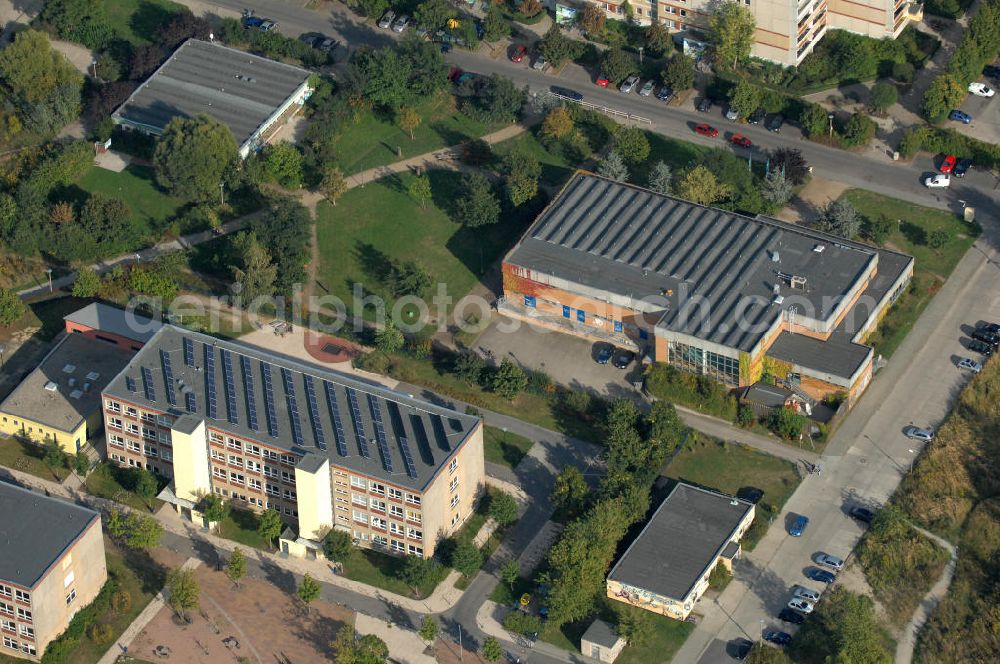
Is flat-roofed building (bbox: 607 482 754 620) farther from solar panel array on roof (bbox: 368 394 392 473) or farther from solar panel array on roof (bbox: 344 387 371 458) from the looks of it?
solar panel array on roof (bbox: 344 387 371 458)

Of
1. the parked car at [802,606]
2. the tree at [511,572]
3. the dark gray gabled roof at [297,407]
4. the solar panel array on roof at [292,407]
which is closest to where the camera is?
the parked car at [802,606]

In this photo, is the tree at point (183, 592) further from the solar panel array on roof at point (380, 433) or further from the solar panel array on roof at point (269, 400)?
the solar panel array on roof at point (380, 433)

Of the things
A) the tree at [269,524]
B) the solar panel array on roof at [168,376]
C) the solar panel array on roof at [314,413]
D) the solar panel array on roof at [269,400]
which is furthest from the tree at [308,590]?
the solar panel array on roof at [168,376]

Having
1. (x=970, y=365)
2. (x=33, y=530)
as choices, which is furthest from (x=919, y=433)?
(x=33, y=530)

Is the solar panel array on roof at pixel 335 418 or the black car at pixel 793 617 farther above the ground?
the black car at pixel 793 617

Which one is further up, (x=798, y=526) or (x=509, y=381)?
(x=798, y=526)

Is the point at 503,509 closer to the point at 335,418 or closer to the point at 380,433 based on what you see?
the point at 380,433
